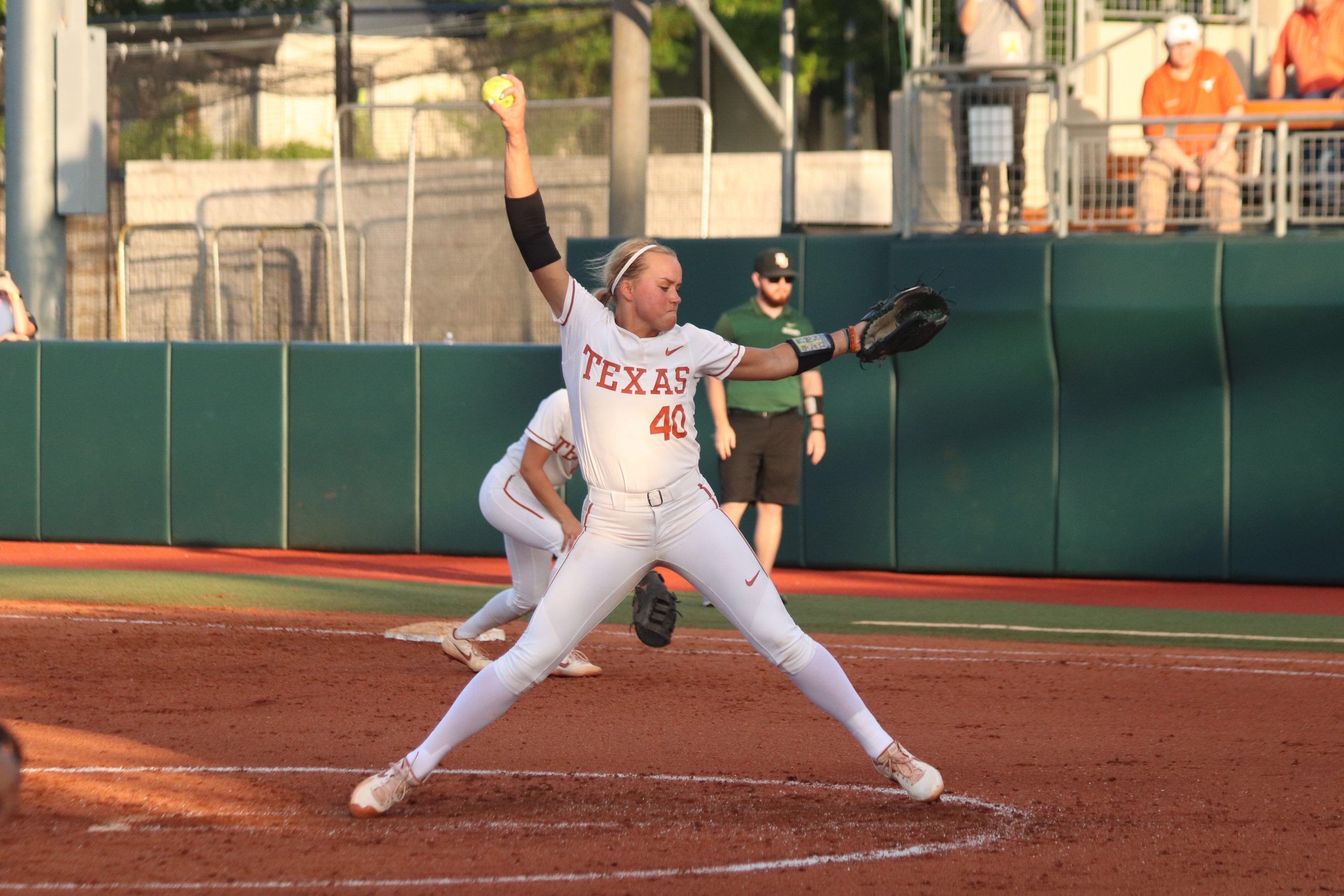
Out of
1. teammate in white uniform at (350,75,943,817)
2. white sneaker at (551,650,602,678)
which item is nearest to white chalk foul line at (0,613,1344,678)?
white sneaker at (551,650,602,678)

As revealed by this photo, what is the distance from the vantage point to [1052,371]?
453 inches

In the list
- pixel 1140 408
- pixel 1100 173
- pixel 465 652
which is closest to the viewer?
pixel 465 652

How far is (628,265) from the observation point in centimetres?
476

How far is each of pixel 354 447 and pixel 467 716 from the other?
325 inches

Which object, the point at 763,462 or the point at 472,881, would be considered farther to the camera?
the point at 763,462

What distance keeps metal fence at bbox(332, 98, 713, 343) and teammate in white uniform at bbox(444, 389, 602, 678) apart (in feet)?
28.7

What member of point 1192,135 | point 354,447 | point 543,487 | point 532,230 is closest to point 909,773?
point 532,230

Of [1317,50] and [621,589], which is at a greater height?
[1317,50]

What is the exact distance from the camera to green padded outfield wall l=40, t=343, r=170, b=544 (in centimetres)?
1296

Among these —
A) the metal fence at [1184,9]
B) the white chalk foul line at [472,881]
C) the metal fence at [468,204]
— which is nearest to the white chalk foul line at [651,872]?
the white chalk foul line at [472,881]

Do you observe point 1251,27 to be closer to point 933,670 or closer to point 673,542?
point 933,670

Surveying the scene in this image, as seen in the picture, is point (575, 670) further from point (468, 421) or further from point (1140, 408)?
point (1140, 408)

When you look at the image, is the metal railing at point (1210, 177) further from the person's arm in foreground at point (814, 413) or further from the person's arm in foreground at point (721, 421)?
the person's arm in foreground at point (721, 421)

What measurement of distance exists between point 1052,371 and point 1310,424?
1.85 m
